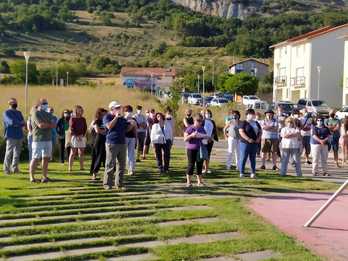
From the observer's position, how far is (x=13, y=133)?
14516 millimetres

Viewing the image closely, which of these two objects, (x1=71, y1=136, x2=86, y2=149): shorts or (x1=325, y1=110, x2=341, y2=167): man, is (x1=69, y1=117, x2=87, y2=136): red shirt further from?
(x1=325, y1=110, x2=341, y2=167): man

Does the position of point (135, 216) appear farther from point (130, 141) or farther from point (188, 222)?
point (130, 141)

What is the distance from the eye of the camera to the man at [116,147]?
12.5 m

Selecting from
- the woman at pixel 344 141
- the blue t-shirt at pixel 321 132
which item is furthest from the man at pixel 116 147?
the woman at pixel 344 141

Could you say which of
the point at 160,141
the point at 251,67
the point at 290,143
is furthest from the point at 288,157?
the point at 251,67

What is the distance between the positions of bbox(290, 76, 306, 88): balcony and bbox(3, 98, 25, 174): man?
5494 cm

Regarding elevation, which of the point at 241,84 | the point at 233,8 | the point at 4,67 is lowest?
the point at 241,84

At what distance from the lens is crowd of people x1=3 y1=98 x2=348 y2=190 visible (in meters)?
12.8

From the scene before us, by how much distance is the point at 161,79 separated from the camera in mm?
68938

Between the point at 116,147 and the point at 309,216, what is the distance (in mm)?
4008

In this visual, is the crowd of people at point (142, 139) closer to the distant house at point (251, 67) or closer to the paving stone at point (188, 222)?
the paving stone at point (188, 222)

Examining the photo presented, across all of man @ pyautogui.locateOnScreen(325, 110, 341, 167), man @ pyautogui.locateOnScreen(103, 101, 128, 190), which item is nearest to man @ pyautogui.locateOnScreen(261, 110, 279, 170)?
man @ pyautogui.locateOnScreen(325, 110, 341, 167)

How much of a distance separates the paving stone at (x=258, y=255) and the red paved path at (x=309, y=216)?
60 cm

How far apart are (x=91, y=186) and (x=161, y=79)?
56302 mm
